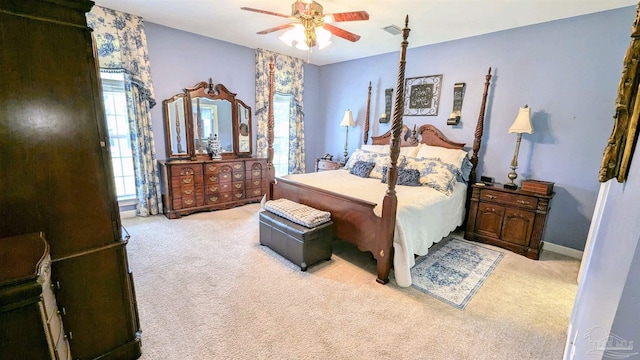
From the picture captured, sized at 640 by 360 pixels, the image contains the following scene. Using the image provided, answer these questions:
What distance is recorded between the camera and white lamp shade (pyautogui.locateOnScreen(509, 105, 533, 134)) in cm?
303

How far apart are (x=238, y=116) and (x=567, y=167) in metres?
4.61

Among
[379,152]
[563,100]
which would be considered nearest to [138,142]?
[379,152]

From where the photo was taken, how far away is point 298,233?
253 centimetres

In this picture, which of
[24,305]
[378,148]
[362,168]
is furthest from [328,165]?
[24,305]

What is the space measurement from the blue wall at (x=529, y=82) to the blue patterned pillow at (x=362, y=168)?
1.06 meters

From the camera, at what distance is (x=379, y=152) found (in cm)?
425

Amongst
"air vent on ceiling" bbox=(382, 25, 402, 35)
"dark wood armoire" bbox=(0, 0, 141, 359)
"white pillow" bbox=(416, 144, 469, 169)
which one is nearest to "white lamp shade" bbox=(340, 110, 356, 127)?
"white pillow" bbox=(416, 144, 469, 169)

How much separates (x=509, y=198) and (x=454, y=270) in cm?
116

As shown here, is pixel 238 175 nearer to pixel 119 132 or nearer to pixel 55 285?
pixel 119 132

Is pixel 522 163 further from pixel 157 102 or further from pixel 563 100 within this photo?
pixel 157 102

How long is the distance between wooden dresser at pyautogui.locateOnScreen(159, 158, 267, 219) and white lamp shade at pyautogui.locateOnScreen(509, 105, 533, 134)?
362 cm

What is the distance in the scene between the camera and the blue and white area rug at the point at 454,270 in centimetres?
232

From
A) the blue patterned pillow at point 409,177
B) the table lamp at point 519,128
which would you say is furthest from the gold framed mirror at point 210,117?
the table lamp at point 519,128

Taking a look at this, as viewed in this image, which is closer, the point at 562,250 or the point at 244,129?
the point at 562,250
